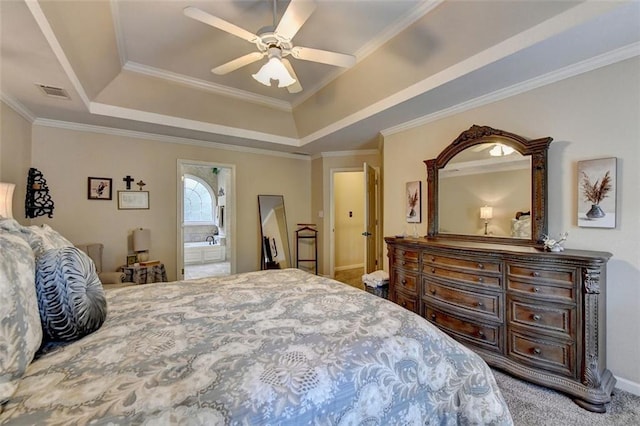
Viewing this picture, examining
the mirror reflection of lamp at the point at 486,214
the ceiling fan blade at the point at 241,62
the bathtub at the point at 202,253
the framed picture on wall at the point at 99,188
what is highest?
the ceiling fan blade at the point at 241,62

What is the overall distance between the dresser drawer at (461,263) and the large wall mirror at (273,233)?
3026 mm

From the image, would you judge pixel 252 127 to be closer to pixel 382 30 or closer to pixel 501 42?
pixel 382 30

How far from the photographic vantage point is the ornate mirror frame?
2.37 meters

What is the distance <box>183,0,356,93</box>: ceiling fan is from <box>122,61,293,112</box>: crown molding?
137 centimetres

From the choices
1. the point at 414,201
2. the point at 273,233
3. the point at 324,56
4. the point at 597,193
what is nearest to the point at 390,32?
the point at 324,56

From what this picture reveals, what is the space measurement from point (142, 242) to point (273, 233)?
2.08 meters

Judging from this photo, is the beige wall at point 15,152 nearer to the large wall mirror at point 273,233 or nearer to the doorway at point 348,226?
the large wall mirror at point 273,233

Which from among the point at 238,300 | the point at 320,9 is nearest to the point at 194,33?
the point at 320,9

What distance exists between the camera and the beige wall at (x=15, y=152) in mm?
2789

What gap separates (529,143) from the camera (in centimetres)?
242

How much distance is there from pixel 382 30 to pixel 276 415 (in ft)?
9.41

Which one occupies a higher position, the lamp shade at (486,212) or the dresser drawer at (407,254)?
the lamp shade at (486,212)

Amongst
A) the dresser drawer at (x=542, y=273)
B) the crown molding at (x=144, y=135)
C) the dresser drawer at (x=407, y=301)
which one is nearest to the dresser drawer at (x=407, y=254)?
the dresser drawer at (x=407, y=301)

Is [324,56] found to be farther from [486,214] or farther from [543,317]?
[543,317]
